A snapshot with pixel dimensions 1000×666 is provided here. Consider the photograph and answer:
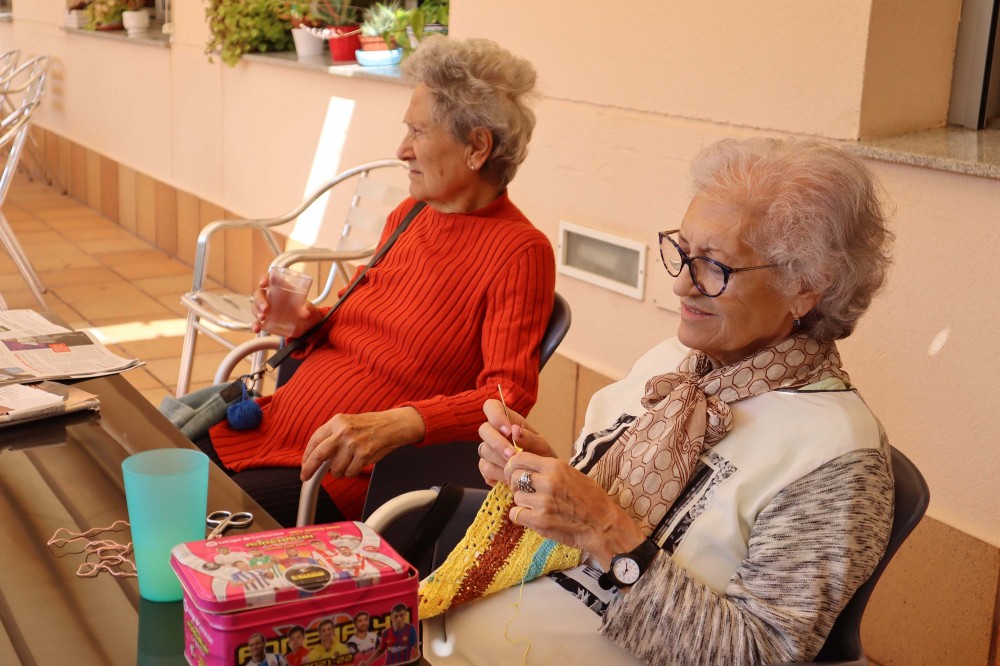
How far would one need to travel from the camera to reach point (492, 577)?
4.85ft

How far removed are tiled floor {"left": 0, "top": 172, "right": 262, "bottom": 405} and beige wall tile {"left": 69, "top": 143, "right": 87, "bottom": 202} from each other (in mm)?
128

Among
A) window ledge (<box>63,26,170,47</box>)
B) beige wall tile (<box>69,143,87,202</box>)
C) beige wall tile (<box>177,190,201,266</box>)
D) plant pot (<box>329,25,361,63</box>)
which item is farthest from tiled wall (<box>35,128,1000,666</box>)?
beige wall tile (<box>69,143,87,202</box>)

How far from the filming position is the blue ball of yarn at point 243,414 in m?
2.14

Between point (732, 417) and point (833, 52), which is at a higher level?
point (833, 52)

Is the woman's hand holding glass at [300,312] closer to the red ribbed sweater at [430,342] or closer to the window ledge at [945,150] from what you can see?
the red ribbed sweater at [430,342]

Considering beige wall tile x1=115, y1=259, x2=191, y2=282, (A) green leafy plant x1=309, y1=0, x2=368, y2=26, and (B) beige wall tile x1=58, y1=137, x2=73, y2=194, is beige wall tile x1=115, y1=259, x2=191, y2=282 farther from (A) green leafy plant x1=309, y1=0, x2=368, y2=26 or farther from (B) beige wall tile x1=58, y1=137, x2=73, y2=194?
(B) beige wall tile x1=58, y1=137, x2=73, y2=194

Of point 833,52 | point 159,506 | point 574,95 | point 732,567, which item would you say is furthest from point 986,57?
point 159,506

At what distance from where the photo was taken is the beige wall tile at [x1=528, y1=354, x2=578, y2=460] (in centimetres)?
319

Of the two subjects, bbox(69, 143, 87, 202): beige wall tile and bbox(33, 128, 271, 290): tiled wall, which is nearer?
bbox(33, 128, 271, 290): tiled wall

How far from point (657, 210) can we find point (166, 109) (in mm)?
3949

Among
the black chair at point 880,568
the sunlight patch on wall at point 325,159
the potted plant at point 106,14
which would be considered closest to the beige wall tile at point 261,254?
the sunlight patch on wall at point 325,159

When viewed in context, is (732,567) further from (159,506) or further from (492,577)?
(159,506)

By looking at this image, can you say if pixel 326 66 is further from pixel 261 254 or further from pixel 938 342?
pixel 938 342

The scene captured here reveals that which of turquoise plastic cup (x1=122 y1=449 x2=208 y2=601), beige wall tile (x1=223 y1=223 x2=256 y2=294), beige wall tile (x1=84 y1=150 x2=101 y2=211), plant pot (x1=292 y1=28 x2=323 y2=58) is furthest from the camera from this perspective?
beige wall tile (x1=84 y1=150 x2=101 y2=211)
